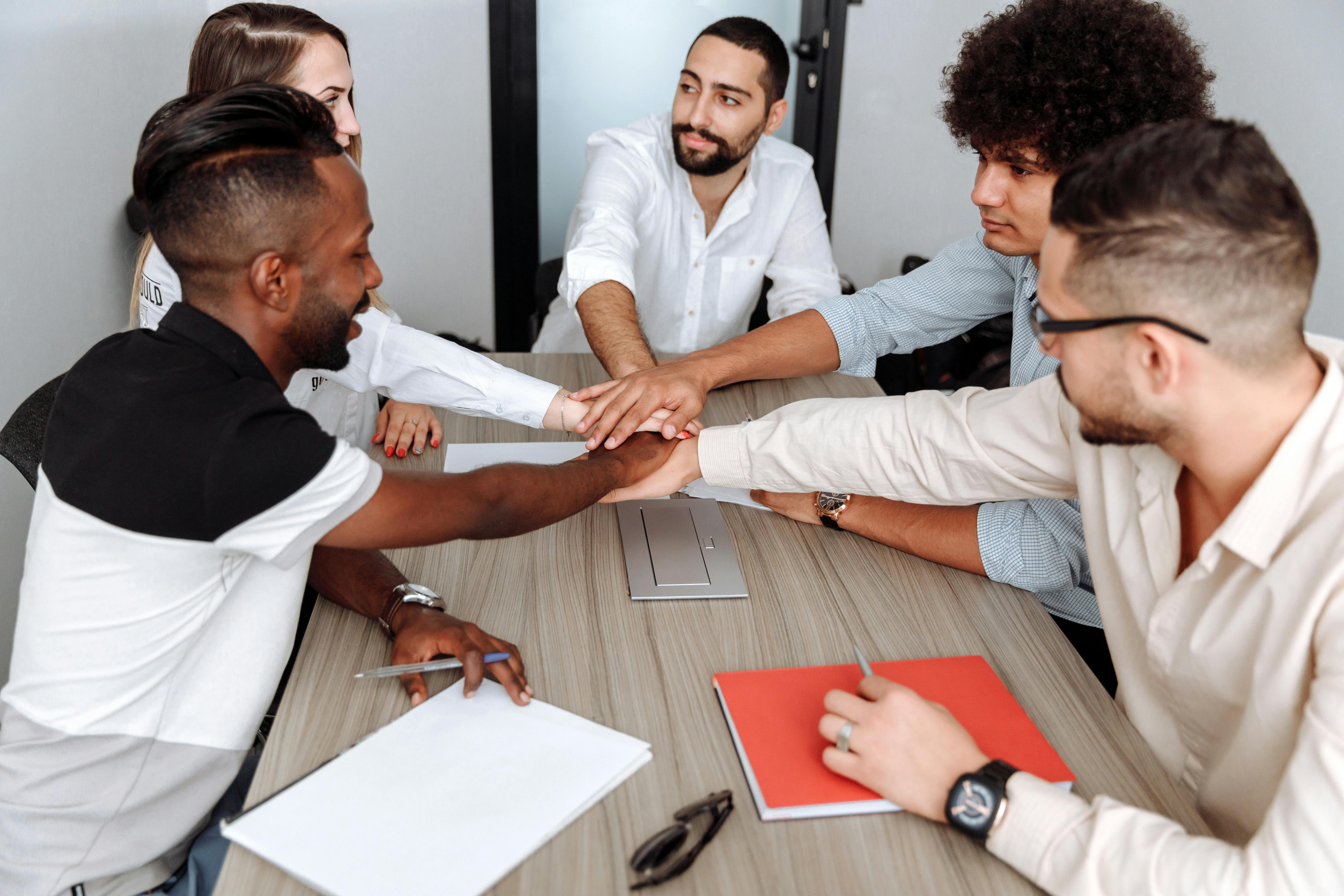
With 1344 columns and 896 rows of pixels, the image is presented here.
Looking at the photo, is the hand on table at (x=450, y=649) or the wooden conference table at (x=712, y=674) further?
the hand on table at (x=450, y=649)

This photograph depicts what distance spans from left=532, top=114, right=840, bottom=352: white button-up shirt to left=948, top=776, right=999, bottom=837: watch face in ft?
5.81

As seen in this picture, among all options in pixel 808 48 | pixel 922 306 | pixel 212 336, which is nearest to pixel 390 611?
pixel 212 336

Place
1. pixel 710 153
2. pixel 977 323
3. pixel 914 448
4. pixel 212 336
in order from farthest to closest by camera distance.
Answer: pixel 710 153, pixel 977 323, pixel 914 448, pixel 212 336

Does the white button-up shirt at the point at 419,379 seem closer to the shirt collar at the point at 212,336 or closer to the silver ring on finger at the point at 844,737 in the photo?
the shirt collar at the point at 212,336

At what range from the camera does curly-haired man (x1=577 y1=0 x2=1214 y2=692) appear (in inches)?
51.6

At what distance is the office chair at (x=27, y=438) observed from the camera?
4.04ft

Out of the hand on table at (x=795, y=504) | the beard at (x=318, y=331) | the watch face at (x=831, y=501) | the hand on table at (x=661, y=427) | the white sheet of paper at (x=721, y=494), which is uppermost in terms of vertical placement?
the beard at (x=318, y=331)

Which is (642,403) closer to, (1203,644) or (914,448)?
(914,448)

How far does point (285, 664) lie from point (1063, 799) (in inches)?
32.8

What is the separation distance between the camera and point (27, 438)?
1.24m

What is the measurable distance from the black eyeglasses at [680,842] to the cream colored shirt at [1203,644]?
0.24m

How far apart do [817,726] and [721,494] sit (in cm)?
56

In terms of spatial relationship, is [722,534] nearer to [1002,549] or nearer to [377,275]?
[1002,549]

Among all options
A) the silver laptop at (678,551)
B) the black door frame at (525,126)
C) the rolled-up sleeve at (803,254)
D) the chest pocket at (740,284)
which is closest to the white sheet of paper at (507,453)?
the silver laptop at (678,551)
